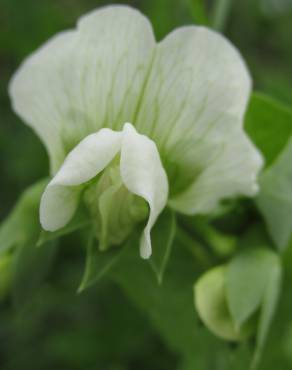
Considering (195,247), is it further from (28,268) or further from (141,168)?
(141,168)

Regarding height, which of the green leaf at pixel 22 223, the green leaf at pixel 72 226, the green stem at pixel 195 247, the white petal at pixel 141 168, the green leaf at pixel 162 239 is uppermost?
the white petal at pixel 141 168

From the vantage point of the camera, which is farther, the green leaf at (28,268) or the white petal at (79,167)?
the green leaf at (28,268)

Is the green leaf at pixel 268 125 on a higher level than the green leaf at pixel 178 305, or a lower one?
higher

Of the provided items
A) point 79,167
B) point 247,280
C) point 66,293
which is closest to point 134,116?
point 79,167

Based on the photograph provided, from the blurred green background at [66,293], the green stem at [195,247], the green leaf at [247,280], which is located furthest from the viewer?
the blurred green background at [66,293]

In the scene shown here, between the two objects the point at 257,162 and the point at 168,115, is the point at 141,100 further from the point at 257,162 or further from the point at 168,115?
the point at 257,162

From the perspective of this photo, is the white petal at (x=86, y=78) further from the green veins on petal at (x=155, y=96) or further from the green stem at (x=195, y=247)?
the green stem at (x=195, y=247)

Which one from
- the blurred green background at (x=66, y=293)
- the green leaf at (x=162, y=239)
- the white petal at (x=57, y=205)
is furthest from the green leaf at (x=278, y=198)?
the blurred green background at (x=66, y=293)
